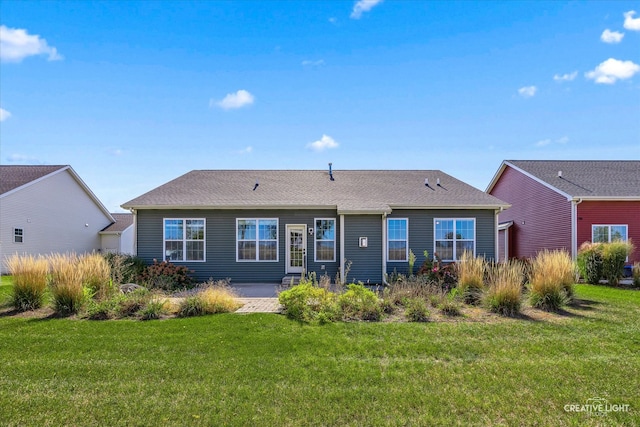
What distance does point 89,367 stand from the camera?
490 centimetres

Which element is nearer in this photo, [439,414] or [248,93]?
[439,414]

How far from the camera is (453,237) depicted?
1372cm

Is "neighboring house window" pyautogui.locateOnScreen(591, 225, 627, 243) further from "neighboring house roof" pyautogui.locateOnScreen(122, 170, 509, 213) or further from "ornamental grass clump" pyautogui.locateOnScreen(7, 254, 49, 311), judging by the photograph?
"ornamental grass clump" pyautogui.locateOnScreen(7, 254, 49, 311)

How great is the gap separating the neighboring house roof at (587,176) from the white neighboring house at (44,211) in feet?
85.6

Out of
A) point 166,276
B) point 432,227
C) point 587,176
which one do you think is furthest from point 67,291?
point 587,176

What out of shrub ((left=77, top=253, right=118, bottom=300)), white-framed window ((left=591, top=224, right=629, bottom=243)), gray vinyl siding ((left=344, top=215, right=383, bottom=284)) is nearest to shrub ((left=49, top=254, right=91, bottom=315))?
shrub ((left=77, top=253, right=118, bottom=300))

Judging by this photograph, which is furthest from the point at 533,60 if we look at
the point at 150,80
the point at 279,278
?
the point at 150,80

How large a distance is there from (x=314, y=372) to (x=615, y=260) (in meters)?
13.4

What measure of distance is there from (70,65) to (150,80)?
2.54 m

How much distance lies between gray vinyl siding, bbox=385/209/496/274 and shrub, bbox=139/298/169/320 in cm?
880

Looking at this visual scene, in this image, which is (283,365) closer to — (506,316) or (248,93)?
(506,316)

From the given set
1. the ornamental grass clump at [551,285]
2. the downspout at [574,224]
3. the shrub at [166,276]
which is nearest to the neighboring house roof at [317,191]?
the shrub at [166,276]

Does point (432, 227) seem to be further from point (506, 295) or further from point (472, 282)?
point (506, 295)

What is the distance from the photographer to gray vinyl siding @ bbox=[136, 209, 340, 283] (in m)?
13.6
